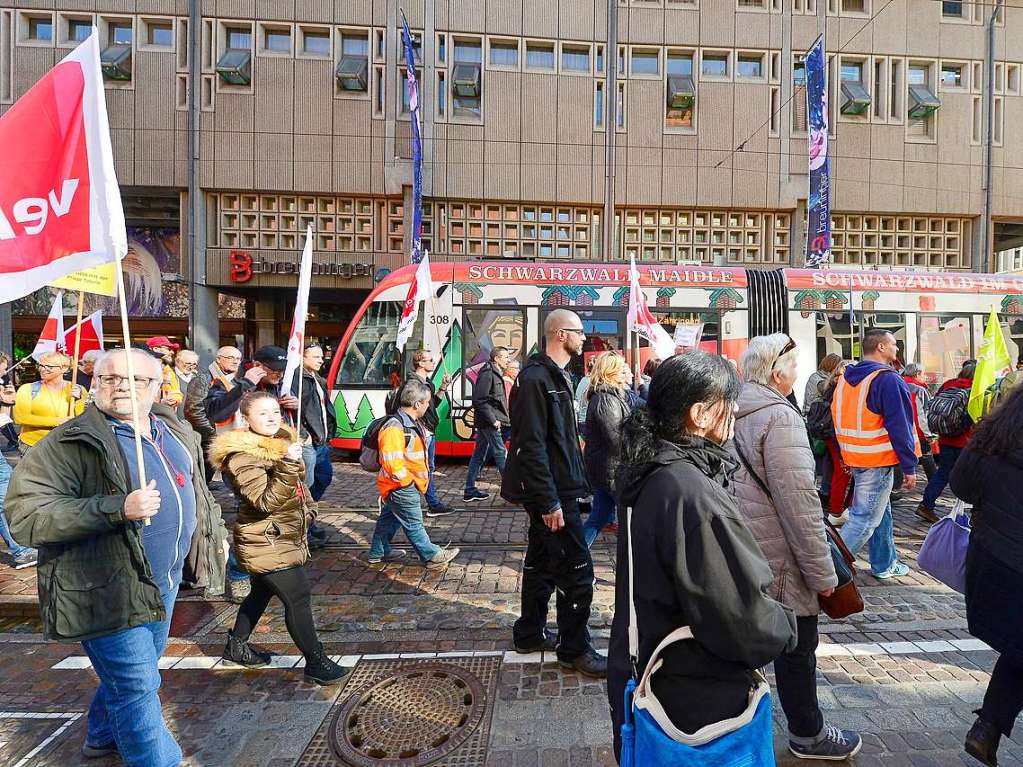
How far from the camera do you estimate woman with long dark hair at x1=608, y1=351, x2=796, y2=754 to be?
1.53 meters

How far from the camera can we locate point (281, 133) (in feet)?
54.4

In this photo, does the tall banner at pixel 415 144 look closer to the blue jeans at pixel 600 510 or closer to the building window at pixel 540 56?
the building window at pixel 540 56

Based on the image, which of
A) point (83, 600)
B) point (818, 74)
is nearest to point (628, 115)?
point (818, 74)

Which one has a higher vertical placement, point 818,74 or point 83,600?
point 818,74

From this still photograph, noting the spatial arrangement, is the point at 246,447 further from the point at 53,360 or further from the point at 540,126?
the point at 540,126

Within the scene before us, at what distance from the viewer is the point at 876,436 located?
175 inches

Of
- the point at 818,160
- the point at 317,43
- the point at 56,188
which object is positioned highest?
the point at 317,43

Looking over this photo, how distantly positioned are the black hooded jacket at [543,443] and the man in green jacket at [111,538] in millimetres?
1691

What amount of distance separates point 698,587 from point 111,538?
7.15 ft

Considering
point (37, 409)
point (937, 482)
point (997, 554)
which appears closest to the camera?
point (997, 554)

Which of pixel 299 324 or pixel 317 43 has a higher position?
pixel 317 43

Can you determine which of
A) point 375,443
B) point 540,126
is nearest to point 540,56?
point 540,126

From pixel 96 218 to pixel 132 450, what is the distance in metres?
0.96

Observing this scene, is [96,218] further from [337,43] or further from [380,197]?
[337,43]
